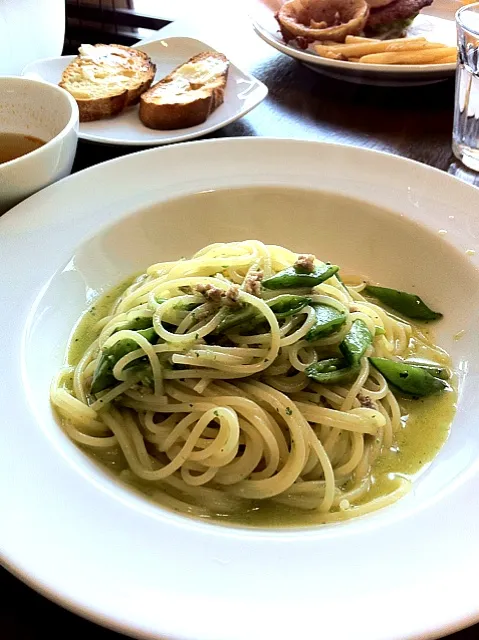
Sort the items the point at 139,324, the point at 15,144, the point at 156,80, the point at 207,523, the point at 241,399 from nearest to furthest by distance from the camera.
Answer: the point at 207,523 < the point at 241,399 < the point at 139,324 < the point at 15,144 < the point at 156,80

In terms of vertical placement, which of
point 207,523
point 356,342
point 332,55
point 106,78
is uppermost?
point 332,55

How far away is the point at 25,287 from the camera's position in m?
1.74

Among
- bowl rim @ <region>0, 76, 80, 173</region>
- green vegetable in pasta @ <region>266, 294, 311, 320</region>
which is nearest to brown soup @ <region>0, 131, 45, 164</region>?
bowl rim @ <region>0, 76, 80, 173</region>

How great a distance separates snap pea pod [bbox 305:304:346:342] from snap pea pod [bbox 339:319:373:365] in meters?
0.05

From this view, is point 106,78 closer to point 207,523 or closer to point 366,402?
point 366,402

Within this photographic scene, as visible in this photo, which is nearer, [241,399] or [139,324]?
→ [241,399]

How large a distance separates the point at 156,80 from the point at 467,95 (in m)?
1.49

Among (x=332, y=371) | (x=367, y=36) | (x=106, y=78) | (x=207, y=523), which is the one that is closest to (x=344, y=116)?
(x=367, y=36)

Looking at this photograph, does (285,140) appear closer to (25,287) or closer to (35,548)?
(25,287)

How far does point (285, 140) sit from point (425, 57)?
93 cm

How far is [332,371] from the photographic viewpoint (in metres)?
1.68

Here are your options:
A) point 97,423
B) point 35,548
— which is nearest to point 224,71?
point 97,423

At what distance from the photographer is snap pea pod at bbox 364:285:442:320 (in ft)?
6.82

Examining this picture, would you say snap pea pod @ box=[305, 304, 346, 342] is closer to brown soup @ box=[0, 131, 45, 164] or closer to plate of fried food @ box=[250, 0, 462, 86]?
brown soup @ box=[0, 131, 45, 164]
